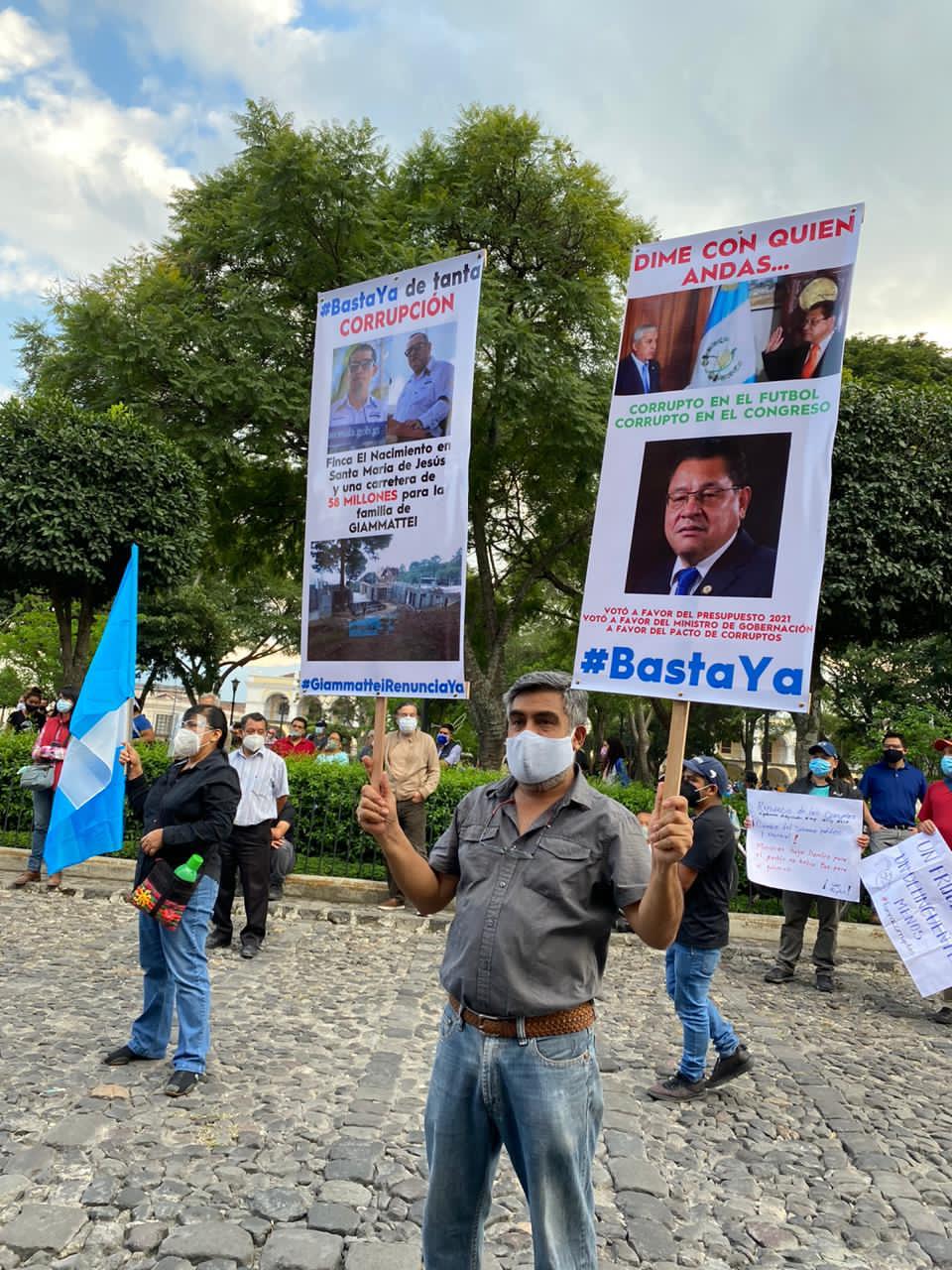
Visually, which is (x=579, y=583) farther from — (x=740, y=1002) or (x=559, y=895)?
(x=559, y=895)

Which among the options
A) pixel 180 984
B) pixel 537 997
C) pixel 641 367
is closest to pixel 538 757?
pixel 537 997

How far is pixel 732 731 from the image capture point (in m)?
43.4

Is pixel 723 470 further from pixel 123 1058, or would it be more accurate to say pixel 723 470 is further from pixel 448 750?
pixel 448 750

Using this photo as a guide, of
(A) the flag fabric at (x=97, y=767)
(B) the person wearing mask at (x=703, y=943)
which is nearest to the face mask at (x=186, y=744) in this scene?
(A) the flag fabric at (x=97, y=767)

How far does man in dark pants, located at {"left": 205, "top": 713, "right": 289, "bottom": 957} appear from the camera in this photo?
8.27 m

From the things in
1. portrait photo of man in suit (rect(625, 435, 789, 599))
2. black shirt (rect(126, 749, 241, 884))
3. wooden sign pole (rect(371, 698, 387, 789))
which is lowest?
black shirt (rect(126, 749, 241, 884))

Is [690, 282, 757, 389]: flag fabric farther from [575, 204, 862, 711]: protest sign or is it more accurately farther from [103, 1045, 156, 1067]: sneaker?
[103, 1045, 156, 1067]: sneaker

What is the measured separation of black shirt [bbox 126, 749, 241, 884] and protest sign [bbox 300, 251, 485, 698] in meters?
1.63

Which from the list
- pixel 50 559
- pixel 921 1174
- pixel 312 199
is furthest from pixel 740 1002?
pixel 312 199

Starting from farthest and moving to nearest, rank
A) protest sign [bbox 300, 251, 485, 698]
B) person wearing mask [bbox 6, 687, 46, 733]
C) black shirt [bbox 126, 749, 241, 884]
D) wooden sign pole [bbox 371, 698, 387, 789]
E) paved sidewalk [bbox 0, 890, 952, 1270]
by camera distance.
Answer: person wearing mask [bbox 6, 687, 46, 733]
black shirt [bbox 126, 749, 241, 884]
protest sign [bbox 300, 251, 485, 698]
paved sidewalk [bbox 0, 890, 952, 1270]
wooden sign pole [bbox 371, 698, 387, 789]

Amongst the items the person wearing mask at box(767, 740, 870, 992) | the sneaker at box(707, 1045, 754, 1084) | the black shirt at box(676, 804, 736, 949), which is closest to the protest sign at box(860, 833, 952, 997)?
the person wearing mask at box(767, 740, 870, 992)

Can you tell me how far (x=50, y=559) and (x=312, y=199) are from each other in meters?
7.90

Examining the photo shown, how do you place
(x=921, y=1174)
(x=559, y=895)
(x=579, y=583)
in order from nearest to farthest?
(x=559, y=895)
(x=921, y=1174)
(x=579, y=583)

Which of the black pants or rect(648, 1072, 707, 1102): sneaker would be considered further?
the black pants
